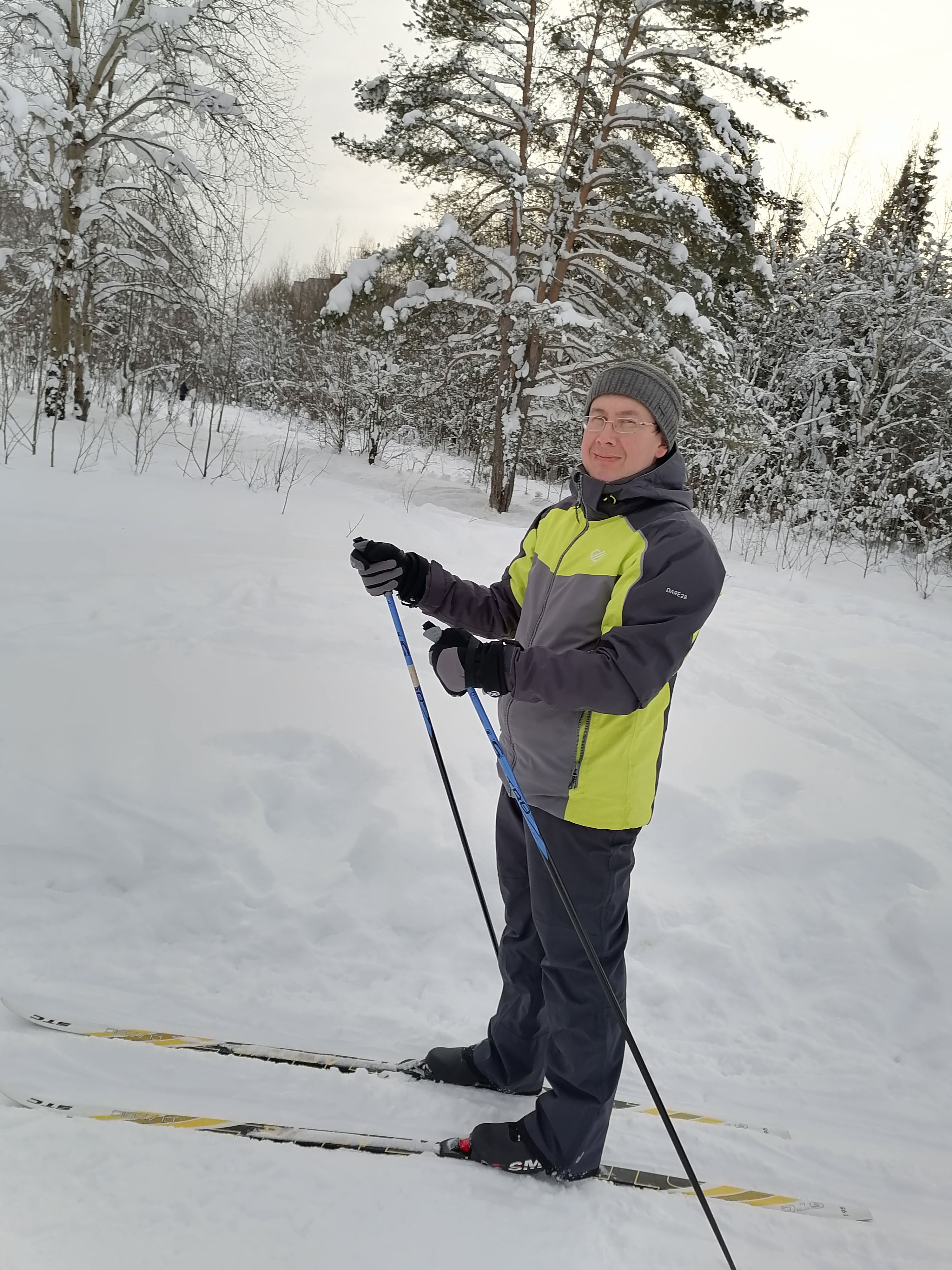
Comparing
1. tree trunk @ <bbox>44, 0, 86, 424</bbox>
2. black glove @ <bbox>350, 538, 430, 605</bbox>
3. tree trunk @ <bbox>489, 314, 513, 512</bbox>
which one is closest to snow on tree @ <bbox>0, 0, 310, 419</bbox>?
tree trunk @ <bbox>44, 0, 86, 424</bbox>

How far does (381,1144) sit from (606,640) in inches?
54.4

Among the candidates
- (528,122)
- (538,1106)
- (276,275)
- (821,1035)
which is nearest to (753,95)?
(528,122)

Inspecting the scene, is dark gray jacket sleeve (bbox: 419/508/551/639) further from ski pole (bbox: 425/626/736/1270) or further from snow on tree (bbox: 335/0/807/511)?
snow on tree (bbox: 335/0/807/511)

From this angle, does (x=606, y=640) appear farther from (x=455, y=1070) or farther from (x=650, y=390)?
(x=455, y=1070)

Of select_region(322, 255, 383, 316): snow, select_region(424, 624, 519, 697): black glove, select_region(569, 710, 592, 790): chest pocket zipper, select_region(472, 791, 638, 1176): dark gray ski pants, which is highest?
select_region(322, 255, 383, 316): snow

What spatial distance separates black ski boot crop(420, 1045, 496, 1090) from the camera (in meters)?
1.95

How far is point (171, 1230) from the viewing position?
1420mm

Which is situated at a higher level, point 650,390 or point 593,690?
point 650,390

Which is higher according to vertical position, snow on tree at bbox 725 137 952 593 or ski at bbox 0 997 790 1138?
snow on tree at bbox 725 137 952 593

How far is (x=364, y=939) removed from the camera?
7.82ft

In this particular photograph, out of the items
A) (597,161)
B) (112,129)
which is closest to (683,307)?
(597,161)

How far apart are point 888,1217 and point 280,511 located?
5852mm

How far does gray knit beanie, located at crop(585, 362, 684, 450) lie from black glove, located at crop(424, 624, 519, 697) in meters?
0.59

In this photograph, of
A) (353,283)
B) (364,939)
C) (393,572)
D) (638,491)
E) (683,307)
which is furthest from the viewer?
(353,283)
